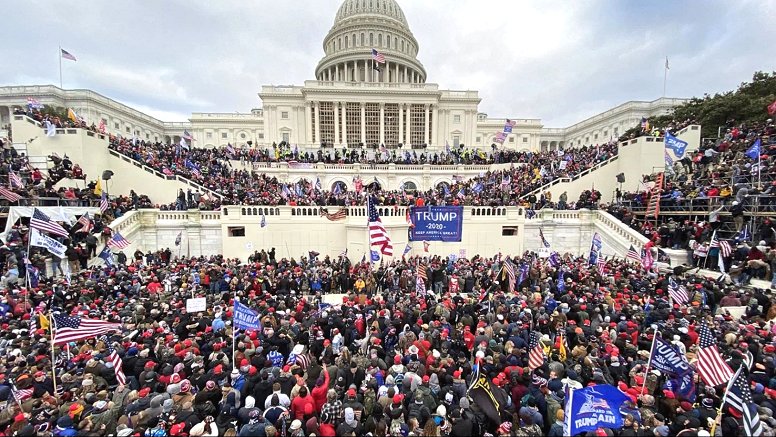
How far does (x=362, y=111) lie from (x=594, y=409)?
54.5 m

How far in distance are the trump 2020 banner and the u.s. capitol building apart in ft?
106

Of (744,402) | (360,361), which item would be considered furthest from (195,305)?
(744,402)

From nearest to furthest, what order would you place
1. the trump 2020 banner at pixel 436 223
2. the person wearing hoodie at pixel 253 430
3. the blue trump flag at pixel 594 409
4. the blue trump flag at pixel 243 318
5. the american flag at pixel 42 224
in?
the blue trump flag at pixel 594 409 → the person wearing hoodie at pixel 253 430 → the blue trump flag at pixel 243 318 → the american flag at pixel 42 224 → the trump 2020 banner at pixel 436 223

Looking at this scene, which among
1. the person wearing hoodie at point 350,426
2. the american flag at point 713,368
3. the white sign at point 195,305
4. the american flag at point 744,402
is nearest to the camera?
the american flag at point 744,402

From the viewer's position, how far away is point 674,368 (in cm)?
609

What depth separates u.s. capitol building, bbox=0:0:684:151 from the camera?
5431 centimetres

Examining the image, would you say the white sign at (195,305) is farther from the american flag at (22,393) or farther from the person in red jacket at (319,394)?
the person in red jacket at (319,394)

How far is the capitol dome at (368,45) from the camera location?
2731 inches

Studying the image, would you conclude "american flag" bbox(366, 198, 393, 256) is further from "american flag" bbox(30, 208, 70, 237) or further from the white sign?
"american flag" bbox(30, 208, 70, 237)

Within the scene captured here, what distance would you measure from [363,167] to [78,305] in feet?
87.4

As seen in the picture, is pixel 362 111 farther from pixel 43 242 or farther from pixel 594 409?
pixel 594 409

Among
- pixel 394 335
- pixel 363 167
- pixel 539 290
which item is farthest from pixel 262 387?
pixel 363 167

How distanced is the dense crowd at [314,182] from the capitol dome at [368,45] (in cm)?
4480

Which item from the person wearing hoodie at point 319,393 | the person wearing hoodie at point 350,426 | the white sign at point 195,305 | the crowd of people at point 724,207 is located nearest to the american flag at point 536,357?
the person wearing hoodie at point 350,426
